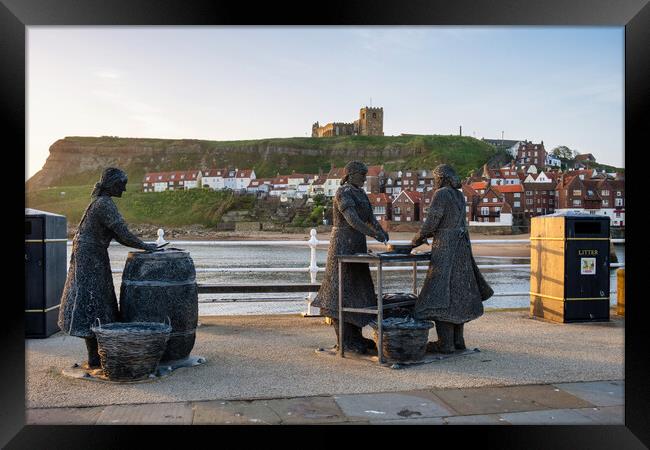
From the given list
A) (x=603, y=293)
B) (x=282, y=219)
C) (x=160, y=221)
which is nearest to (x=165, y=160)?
(x=160, y=221)

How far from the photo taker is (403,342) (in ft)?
20.1

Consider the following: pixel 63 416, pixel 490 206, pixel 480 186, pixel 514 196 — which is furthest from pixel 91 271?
→ pixel 480 186

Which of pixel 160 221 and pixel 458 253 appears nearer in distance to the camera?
pixel 458 253

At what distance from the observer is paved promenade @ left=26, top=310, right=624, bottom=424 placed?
180 inches

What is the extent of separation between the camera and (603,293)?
28.3 ft

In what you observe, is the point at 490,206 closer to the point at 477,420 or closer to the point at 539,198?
the point at 539,198

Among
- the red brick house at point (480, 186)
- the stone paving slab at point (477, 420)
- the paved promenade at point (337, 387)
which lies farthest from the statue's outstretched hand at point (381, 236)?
the red brick house at point (480, 186)

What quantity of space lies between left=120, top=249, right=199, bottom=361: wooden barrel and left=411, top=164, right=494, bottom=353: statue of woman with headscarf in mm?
2299

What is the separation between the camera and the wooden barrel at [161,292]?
584cm

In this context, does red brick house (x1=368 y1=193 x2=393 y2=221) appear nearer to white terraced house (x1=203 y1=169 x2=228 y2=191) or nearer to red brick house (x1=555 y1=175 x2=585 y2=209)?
red brick house (x1=555 y1=175 x2=585 y2=209)

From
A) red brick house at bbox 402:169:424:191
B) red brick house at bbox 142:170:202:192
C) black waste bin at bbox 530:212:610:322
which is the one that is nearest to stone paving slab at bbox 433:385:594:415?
black waste bin at bbox 530:212:610:322

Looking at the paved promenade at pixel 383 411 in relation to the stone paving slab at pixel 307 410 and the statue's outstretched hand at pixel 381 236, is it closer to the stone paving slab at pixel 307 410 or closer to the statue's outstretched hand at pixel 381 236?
the stone paving slab at pixel 307 410
